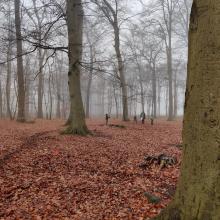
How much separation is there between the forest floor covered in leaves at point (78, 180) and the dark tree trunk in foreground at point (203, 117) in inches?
77.7

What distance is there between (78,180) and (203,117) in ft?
14.4

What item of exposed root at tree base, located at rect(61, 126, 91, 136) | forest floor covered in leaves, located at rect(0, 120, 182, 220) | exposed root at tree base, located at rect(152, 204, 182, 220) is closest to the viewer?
exposed root at tree base, located at rect(152, 204, 182, 220)

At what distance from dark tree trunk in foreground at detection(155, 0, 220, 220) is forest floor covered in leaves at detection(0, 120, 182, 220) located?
1.97 m

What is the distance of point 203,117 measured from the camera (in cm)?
333

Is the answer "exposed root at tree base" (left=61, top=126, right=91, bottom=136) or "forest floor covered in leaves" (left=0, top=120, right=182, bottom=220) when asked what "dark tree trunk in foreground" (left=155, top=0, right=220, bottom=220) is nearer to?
"forest floor covered in leaves" (left=0, top=120, right=182, bottom=220)

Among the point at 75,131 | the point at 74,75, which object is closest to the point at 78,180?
the point at 75,131

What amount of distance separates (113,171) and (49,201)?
2.32 meters

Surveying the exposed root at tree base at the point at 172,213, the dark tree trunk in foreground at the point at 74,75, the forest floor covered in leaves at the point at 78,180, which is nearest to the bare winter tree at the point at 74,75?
the dark tree trunk in foreground at the point at 74,75

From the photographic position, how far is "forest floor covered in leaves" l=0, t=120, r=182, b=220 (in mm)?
5566

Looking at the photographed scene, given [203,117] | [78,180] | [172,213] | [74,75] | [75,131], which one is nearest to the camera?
[203,117]

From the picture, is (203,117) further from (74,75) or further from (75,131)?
(74,75)

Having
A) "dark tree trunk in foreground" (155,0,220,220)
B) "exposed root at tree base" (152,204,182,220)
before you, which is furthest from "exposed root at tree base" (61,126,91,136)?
"dark tree trunk in foreground" (155,0,220,220)

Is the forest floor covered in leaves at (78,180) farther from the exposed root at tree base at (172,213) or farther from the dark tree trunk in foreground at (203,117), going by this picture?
the dark tree trunk in foreground at (203,117)

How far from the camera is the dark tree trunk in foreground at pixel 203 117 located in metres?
3.27
